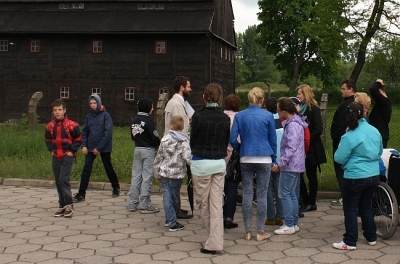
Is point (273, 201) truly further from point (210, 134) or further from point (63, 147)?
point (63, 147)

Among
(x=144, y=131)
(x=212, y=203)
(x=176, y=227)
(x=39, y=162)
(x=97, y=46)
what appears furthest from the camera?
(x=97, y=46)

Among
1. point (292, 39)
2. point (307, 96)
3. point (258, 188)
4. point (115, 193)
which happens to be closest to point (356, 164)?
point (258, 188)

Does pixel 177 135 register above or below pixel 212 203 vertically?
above

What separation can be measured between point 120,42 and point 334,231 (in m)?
29.2

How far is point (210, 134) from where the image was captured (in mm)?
6484

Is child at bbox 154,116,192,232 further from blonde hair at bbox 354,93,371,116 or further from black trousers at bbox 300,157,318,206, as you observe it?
blonde hair at bbox 354,93,371,116

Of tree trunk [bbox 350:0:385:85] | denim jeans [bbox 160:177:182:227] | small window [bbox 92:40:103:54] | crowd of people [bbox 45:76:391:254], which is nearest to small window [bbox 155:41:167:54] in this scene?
small window [bbox 92:40:103:54]

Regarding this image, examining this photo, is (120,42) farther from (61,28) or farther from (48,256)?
(48,256)

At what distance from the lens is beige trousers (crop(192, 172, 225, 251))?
638 centimetres

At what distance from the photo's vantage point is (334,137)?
8172 mm

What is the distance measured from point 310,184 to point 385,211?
5.93ft

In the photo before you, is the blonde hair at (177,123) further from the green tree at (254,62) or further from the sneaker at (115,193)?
the green tree at (254,62)

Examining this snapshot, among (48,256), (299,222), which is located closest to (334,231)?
(299,222)

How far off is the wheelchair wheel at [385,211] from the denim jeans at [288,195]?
3.38 feet
